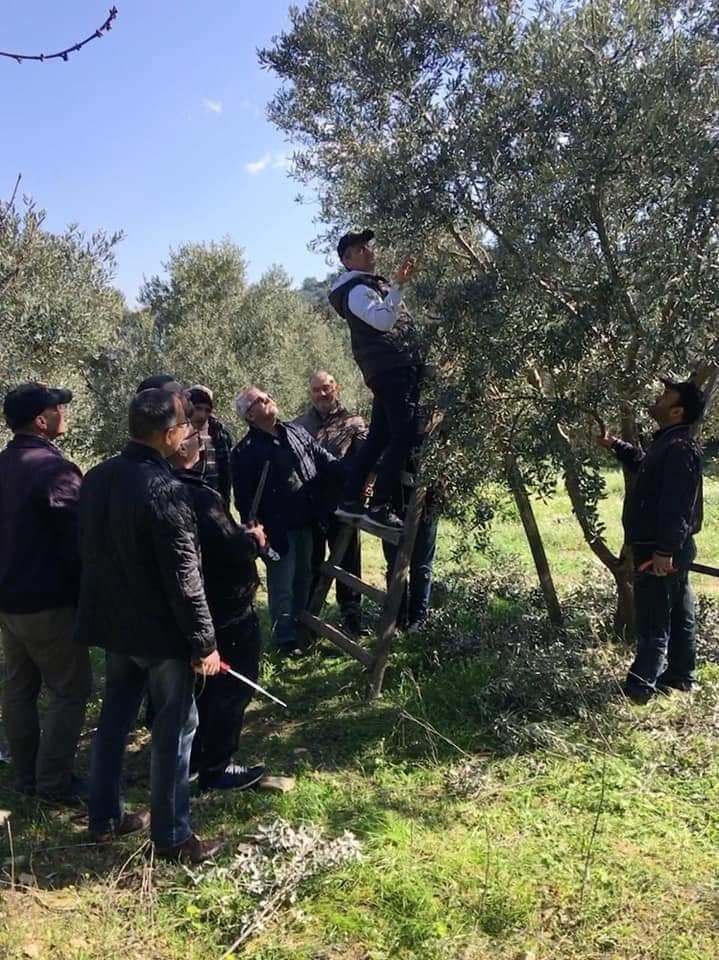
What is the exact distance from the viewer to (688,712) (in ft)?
16.7

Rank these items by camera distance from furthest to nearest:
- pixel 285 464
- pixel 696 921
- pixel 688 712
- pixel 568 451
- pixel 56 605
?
pixel 285 464 < pixel 688 712 < pixel 568 451 < pixel 56 605 < pixel 696 921

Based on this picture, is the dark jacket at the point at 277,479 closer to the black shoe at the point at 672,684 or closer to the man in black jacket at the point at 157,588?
the man in black jacket at the point at 157,588

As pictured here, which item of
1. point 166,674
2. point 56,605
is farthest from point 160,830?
point 56,605

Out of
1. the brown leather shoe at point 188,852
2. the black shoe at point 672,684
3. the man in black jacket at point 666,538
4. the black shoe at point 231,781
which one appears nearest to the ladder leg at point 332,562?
the black shoe at point 231,781

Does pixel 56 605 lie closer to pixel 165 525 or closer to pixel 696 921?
pixel 165 525

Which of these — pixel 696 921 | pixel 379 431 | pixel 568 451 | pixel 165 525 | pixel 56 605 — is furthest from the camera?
pixel 379 431

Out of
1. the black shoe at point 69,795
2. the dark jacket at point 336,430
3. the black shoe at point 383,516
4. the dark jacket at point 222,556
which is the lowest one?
the black shoe at point 69,795

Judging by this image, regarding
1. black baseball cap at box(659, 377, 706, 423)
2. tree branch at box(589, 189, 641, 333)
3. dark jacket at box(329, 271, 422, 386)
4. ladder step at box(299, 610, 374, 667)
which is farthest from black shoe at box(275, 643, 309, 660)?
tree branch at box(589, 189, 641, 333)

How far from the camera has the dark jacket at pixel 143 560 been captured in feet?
11.7

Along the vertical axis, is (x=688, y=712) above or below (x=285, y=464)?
below

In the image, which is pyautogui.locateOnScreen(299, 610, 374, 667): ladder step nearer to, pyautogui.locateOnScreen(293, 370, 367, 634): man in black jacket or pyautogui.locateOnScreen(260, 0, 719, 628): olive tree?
pyautogui.locateOnScreen(293, 370, 367, 634): man in black jacket

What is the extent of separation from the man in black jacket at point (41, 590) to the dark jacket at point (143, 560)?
0.75 m

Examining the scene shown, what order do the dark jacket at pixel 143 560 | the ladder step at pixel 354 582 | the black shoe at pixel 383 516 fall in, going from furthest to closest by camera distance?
the black shoe at pixel 383 516 → the ladder step at pixel 354 582 → the dark jacket at pixel 143 560

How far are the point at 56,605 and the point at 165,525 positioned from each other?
1.35 meters
